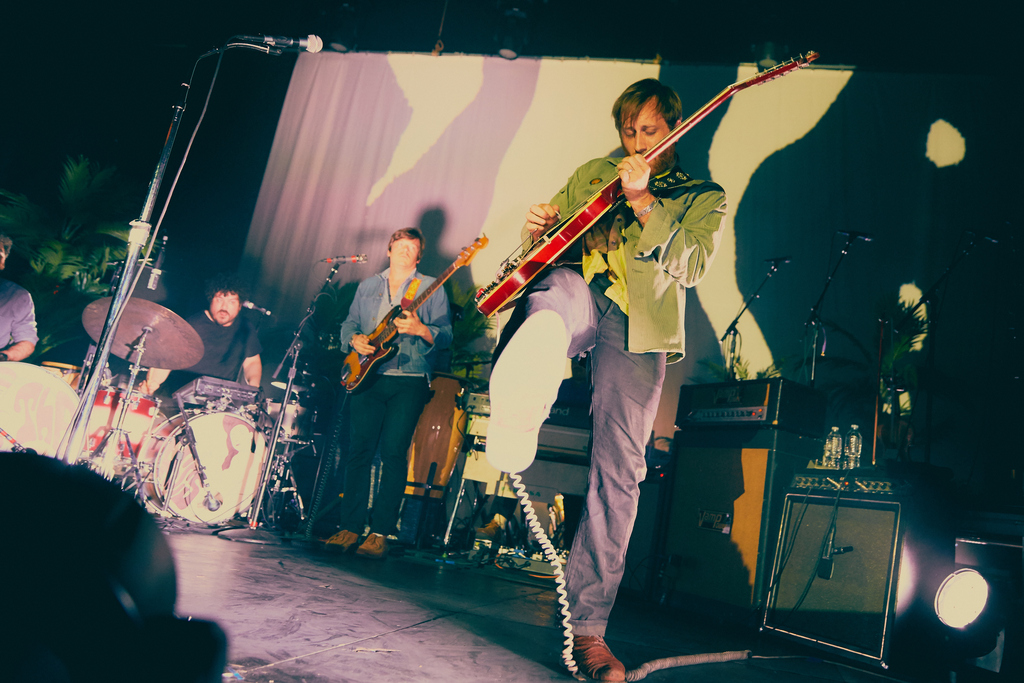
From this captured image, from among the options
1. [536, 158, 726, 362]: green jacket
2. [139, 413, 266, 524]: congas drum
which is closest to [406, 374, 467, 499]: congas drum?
[139, 413, 266, 524]: congas drum

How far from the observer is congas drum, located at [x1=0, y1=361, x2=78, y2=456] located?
3.34 metres

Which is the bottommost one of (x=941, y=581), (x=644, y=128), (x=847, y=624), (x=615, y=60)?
(x=847, y=624)

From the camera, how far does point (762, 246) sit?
20.4ft

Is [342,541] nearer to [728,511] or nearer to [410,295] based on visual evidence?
[410,295]

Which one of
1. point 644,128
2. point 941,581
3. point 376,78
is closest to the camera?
point 644,128

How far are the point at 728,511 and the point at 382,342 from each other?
2271 mm

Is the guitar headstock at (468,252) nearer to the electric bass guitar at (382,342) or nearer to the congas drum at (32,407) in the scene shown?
the electric bass guitar at (382,342)

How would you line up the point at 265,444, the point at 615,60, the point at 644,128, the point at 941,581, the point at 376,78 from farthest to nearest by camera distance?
the point at 376,78 → the point at 615,60 → the point at 265,444 → the point at 941,581 → the point at 644,128

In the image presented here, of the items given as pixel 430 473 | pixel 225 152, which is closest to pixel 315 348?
pixel 430 473

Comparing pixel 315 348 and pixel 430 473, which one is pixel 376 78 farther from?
pixel 430 473

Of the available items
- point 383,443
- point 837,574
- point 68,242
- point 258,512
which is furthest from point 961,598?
point 68,242

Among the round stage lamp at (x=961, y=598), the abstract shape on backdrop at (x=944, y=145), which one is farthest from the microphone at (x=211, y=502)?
the abstract shape on backdrop at (x=944, y=145)

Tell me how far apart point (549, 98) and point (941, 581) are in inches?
230

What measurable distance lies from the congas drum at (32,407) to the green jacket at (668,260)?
3143 millimetres
